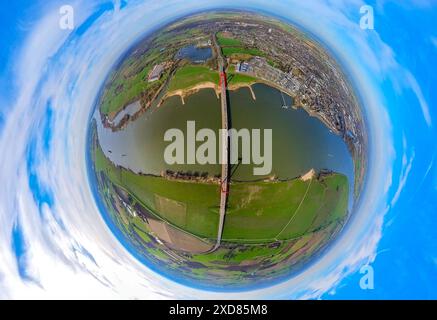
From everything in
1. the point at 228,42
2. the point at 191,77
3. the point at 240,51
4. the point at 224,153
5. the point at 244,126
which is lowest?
the point at 224,153

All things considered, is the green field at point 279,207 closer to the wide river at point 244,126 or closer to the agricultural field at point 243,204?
the agricultural field at point 243,204

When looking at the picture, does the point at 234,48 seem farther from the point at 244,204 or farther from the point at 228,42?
the point at 244,204

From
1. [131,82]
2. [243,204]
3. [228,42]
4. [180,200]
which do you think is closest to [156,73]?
[131,82]

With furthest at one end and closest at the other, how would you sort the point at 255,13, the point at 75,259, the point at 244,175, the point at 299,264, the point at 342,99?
the point at 75,259, the point at 255,13, the point at 299,264, the point at 342,99, the point at 244,175

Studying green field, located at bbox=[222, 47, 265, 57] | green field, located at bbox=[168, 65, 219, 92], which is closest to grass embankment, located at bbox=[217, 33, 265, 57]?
green field, located at bbox=[222, 47, 265, 57]

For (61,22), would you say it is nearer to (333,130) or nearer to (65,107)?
(65,107)

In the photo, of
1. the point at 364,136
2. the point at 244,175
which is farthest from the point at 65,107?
Result: the point at 364,136
